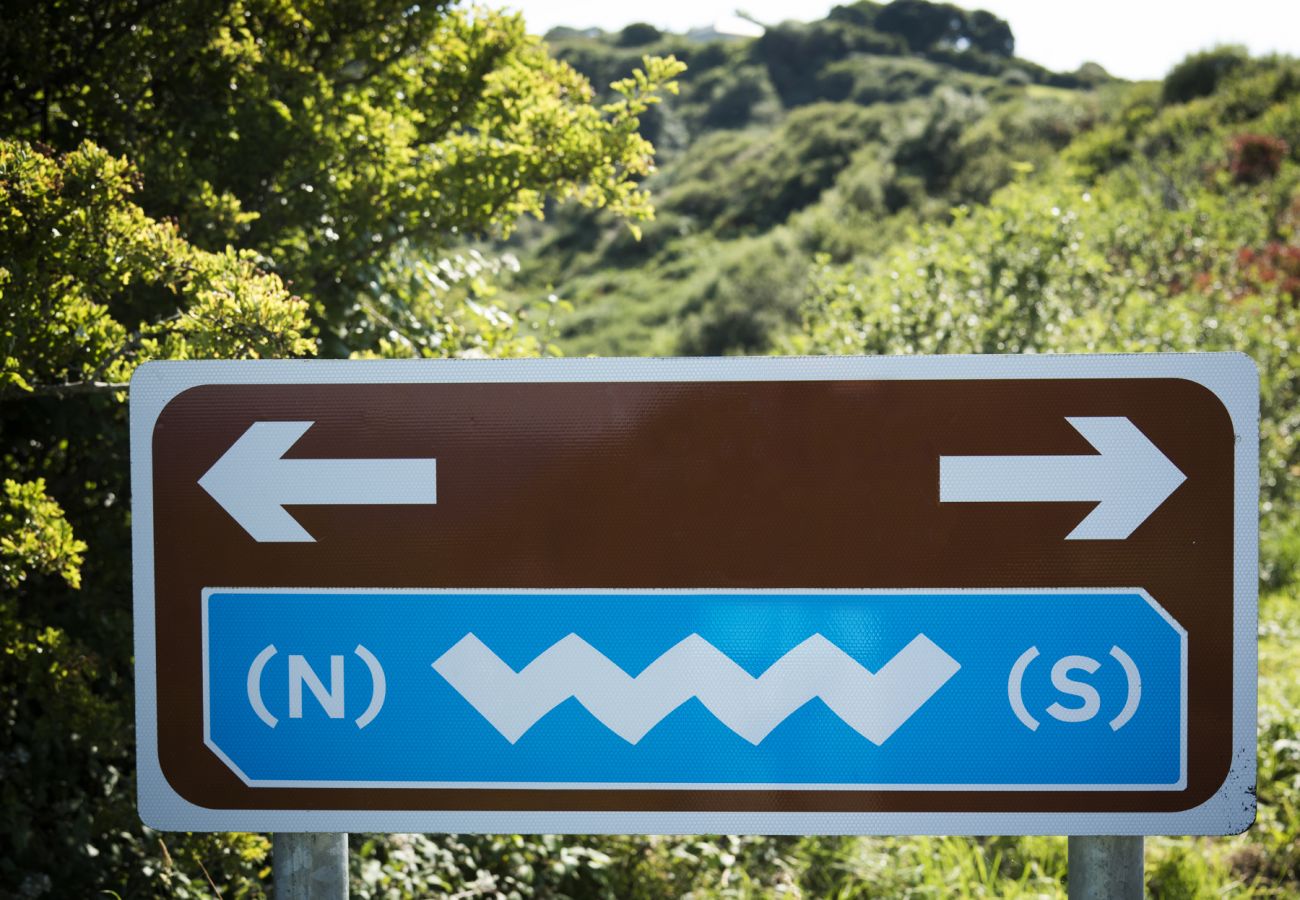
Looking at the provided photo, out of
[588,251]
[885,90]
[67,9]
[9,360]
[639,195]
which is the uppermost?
[885,90]

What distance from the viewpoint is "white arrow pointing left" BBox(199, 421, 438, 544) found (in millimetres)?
1296

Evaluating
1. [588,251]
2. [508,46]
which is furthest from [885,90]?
[508,46]

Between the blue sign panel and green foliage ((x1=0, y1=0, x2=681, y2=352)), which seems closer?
the blue sign panel

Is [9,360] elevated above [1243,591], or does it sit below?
above

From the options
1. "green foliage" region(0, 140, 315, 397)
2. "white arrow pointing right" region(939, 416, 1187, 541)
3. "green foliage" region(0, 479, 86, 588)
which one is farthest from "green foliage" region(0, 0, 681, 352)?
"white arrow pointing right" region(939, 416, 1187, 541)

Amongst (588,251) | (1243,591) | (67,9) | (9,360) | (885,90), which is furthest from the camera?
(885,90)

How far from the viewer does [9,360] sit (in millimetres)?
1908

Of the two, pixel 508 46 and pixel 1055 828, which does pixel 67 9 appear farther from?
pixel 1055 828

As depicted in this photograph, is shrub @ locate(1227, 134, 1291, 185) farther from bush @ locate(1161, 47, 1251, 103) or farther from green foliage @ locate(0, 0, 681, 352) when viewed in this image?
green foliage @ locate(0, 0, 681, 352)

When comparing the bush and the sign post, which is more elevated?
the bush

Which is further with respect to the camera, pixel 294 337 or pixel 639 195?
pixel 639 195

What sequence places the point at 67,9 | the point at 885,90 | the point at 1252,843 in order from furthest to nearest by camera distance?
the point at 885,90 → the point at 1252,843 → the point at 67,9

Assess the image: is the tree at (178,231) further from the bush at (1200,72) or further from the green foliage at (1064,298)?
the bush at (1200,72)

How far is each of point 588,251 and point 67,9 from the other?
46624 mm
